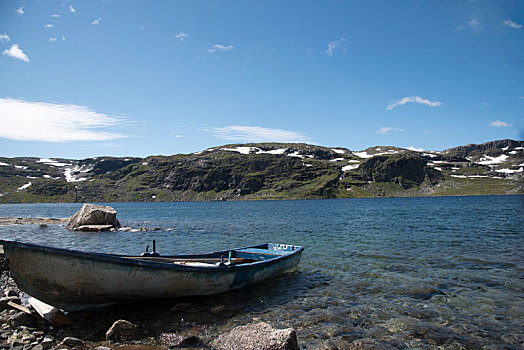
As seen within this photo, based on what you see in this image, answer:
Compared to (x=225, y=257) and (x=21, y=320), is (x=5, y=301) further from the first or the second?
(x=225, y=257)

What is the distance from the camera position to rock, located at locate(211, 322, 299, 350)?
8.67 meters

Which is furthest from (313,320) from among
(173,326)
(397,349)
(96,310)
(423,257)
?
(423,257)

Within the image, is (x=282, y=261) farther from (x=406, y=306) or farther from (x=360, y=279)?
(x=406, y=306)

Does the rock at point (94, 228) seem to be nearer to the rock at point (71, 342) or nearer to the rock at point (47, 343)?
the rock at point (47, 343)

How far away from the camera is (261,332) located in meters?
9.17

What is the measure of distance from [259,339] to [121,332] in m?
4.75

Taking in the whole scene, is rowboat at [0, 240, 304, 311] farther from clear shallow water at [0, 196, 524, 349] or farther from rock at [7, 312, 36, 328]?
clear shallow water at [0, 196, 524, 349]

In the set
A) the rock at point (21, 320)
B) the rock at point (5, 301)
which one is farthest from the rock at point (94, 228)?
the rock at point (21, 320)

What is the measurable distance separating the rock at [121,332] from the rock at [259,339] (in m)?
2.79

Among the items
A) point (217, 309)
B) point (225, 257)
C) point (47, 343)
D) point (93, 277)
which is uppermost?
point (93, 277)

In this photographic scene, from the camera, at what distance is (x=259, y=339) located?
29.2ft

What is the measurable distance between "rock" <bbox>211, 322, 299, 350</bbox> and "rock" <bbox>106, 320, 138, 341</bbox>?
9.17 ft

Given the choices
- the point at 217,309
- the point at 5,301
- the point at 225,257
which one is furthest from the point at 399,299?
the point at 5,301

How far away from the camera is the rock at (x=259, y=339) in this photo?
28.5 ft
